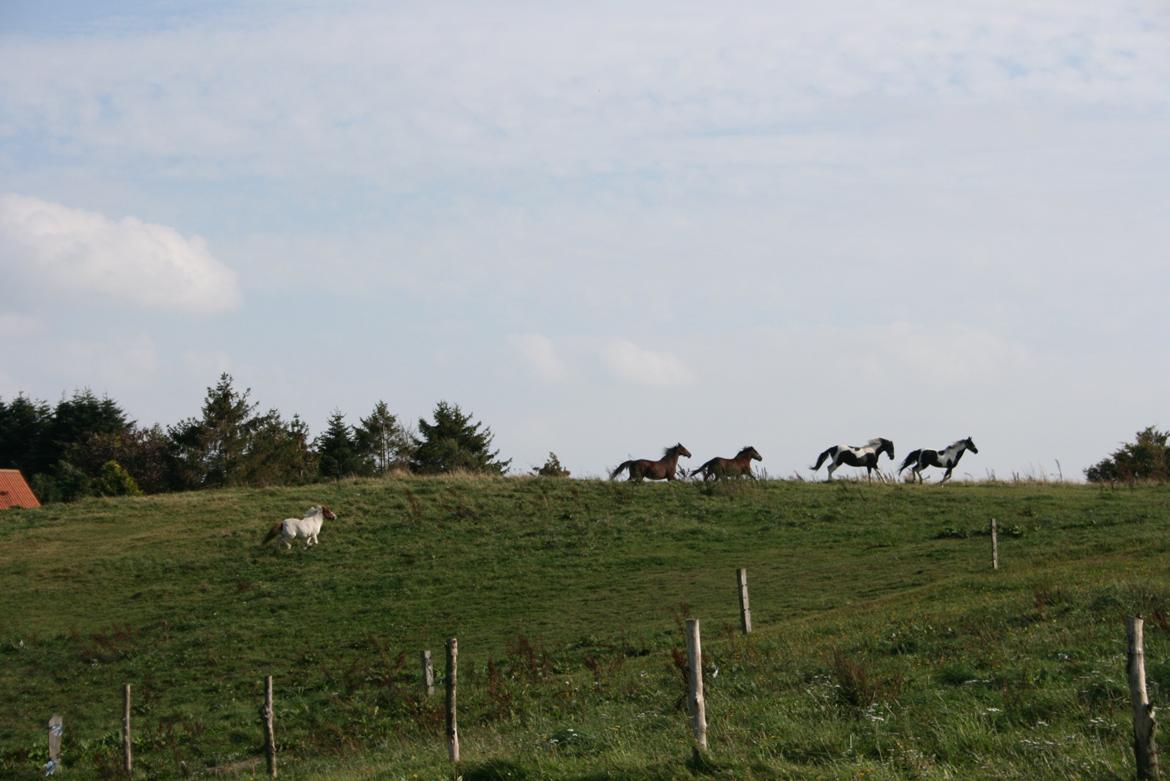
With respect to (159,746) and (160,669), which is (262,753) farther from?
(160,669)

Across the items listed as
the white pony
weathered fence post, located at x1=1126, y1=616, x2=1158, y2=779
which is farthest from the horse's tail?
weathered fence post, located at x1=1126, y1=616, x2=1158, y2=779

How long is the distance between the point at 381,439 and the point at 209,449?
13549 mm

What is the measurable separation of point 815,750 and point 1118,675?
430 centimetres

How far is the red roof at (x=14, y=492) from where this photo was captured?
6288 centimetres

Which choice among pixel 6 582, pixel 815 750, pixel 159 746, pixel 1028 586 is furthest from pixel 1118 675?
pixel 6 582

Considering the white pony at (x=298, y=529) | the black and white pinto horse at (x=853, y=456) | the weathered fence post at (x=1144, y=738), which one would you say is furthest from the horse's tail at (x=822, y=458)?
the weathered fence post at (x=1144, y=738)

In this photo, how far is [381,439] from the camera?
8181 centimetres

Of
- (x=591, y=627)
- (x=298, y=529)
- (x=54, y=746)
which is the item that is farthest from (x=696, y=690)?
(x=298, y=529)

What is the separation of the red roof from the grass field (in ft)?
63.0

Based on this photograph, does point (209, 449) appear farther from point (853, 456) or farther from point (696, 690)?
point (696, 690)

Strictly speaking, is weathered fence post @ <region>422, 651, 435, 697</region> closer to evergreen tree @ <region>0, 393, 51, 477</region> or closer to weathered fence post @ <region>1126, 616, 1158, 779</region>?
weathered fence post @ <region>1126, 616, 1158, 779</region>

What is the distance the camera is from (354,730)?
64.7 feet

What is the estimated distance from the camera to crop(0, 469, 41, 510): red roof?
206 feet

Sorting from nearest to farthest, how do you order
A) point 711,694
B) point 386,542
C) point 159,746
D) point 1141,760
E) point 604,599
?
point 1141,760 → point 711,694 → point 159,746 → point 604,599 → point 386,542
